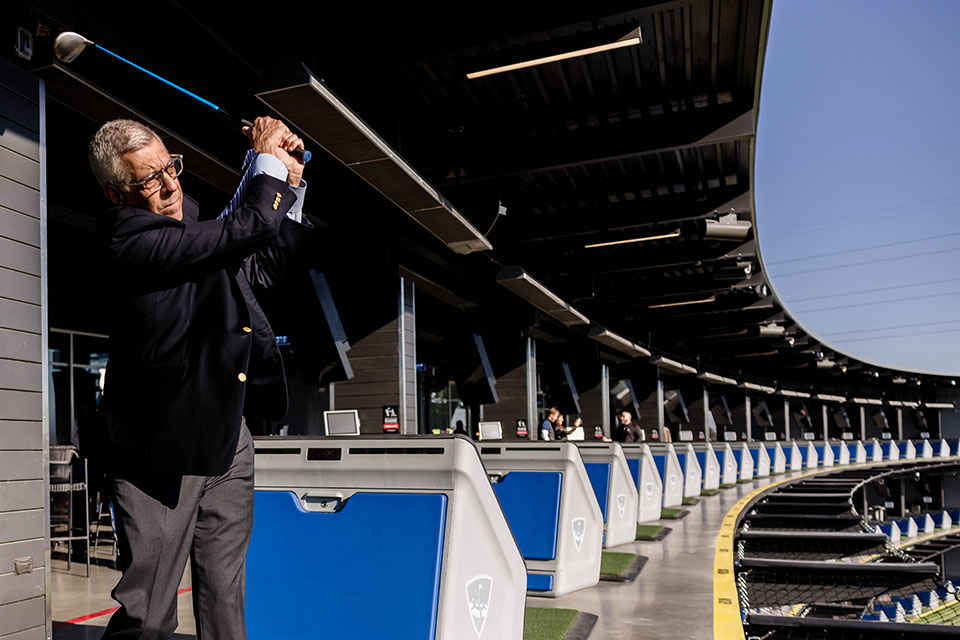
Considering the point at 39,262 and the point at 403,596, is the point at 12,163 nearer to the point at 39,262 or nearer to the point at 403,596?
the point at 39,262

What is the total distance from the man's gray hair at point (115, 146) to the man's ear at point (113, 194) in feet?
0.06

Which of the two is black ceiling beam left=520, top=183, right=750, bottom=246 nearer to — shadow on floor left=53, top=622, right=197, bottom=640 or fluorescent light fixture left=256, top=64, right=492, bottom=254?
fluorescent light fixture left=256, top=64, right=492, bottom=254

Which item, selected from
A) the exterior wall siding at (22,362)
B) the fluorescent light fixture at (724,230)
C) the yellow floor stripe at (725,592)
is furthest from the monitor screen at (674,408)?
the exterior wall siding at (22,362)

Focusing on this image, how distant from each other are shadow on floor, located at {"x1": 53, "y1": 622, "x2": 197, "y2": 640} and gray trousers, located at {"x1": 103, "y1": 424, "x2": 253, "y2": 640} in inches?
135

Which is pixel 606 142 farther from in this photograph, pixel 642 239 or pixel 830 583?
pixel 830 583

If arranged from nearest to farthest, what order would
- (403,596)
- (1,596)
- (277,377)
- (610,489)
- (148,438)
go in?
(148,438) < (277,377) < (403,596) < (1,596) < (610,489)

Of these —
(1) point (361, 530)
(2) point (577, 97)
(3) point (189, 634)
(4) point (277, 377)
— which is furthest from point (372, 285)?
(4) point (277, 377)

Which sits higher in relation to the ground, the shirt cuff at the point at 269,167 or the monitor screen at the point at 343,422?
the shirt cuff at the point at 269,167

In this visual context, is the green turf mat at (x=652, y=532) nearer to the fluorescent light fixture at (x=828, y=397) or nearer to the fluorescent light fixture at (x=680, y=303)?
the fluorescent light fixture at (x=680, y=303)

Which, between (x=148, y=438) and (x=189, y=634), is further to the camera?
(x=189, y=634)

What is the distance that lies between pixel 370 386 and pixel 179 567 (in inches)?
399

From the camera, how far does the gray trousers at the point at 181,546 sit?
1.61 m

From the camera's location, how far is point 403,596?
9.42 ft

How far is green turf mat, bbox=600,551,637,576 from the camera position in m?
6.39
